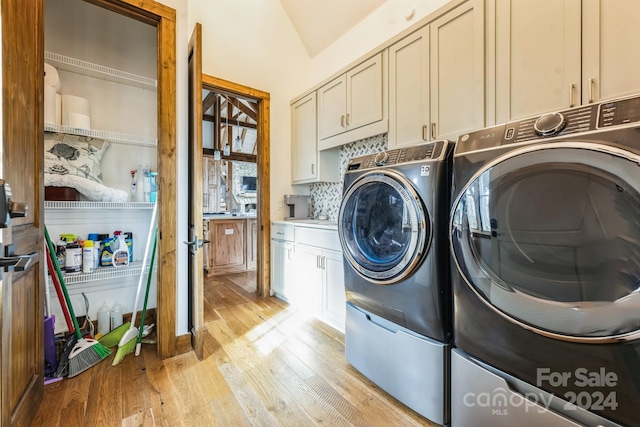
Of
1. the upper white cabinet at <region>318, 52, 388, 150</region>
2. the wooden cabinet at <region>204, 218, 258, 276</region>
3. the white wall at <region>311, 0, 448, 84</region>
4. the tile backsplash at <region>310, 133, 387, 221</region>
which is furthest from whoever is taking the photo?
the wooden cabinet at <region>204, 218, 258, 276</region>

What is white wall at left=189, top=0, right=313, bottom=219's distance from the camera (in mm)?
2832

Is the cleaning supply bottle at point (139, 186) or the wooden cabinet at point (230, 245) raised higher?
the cleaning supply bottle at point (139, 186)

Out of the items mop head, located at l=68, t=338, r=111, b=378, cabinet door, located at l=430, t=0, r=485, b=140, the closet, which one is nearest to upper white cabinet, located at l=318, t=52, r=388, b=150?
cabinet door, located at l=430, t=0, r=485, b=140

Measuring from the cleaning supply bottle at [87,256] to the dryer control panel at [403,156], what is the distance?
194 cm

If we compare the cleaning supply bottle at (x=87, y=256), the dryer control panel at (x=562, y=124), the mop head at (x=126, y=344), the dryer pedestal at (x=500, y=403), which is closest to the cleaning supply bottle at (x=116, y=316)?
the mop head at (x=126, y=344)

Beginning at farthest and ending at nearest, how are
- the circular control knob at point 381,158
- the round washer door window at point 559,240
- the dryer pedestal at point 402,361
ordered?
1. the circular control knob at point 381,158
2. the dryer pedestal at point 402,361
3. the round washer door window at point 559,240

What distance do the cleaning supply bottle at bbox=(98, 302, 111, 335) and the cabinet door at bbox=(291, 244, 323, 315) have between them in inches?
60.9

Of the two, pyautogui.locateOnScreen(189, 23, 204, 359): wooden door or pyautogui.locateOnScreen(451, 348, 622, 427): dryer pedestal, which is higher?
pyautogui.locateOnScreen(189, 23, 204, 359): wooden door

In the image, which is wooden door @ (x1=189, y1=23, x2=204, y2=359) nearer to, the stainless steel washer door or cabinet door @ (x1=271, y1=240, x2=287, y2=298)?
the stainless steel washer door

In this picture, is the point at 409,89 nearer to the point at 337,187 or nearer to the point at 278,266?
the point at 337,187

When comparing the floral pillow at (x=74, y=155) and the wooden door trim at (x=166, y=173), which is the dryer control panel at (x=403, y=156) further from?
the floral pillow at (x=74, y=155)

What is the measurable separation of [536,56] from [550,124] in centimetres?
72

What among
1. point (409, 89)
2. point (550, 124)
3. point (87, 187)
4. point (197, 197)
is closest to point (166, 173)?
point (197, 197)

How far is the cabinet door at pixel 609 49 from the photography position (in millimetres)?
1154
